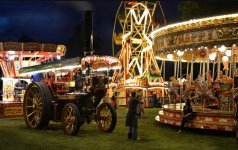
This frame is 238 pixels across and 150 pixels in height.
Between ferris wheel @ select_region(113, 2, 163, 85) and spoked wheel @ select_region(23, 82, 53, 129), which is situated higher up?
ferris wheel @ select_region(113, 2, 163, 85)

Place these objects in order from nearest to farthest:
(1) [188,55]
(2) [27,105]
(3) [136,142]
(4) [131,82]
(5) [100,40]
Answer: (3) [136,142] → (2) [27,105] → (1) [188,55] → (4) [131,82] → (5) [100,40]

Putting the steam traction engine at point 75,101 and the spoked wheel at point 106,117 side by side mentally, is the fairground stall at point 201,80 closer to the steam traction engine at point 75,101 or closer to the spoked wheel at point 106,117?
the spoked wheel at point 106,117

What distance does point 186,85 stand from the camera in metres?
18.8

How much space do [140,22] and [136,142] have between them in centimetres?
2597

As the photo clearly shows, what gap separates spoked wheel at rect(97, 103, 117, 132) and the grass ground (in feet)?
0.88

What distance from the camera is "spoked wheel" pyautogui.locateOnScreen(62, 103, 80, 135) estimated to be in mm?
12797

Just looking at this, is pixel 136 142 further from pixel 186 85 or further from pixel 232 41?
pixel 186 85

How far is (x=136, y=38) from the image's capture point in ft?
126

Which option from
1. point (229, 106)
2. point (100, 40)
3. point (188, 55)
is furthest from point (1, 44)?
point (100, 40)

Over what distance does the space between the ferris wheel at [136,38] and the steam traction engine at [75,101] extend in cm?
2045

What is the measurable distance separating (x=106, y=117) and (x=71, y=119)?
1.39 metres

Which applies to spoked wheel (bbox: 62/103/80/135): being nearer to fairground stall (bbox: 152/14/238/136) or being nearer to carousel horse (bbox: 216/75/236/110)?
fairground stall (bbox: 152/14/238/136)

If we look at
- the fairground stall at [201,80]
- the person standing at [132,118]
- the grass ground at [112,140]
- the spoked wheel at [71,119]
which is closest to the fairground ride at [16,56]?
the fairground stall at [201,80]

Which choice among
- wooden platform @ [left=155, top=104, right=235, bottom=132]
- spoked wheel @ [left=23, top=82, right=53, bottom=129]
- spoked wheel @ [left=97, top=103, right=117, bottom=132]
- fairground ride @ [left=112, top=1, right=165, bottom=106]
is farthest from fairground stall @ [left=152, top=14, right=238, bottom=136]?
fairground ride @ [left=112, top=1, right=165, bottom=106]
